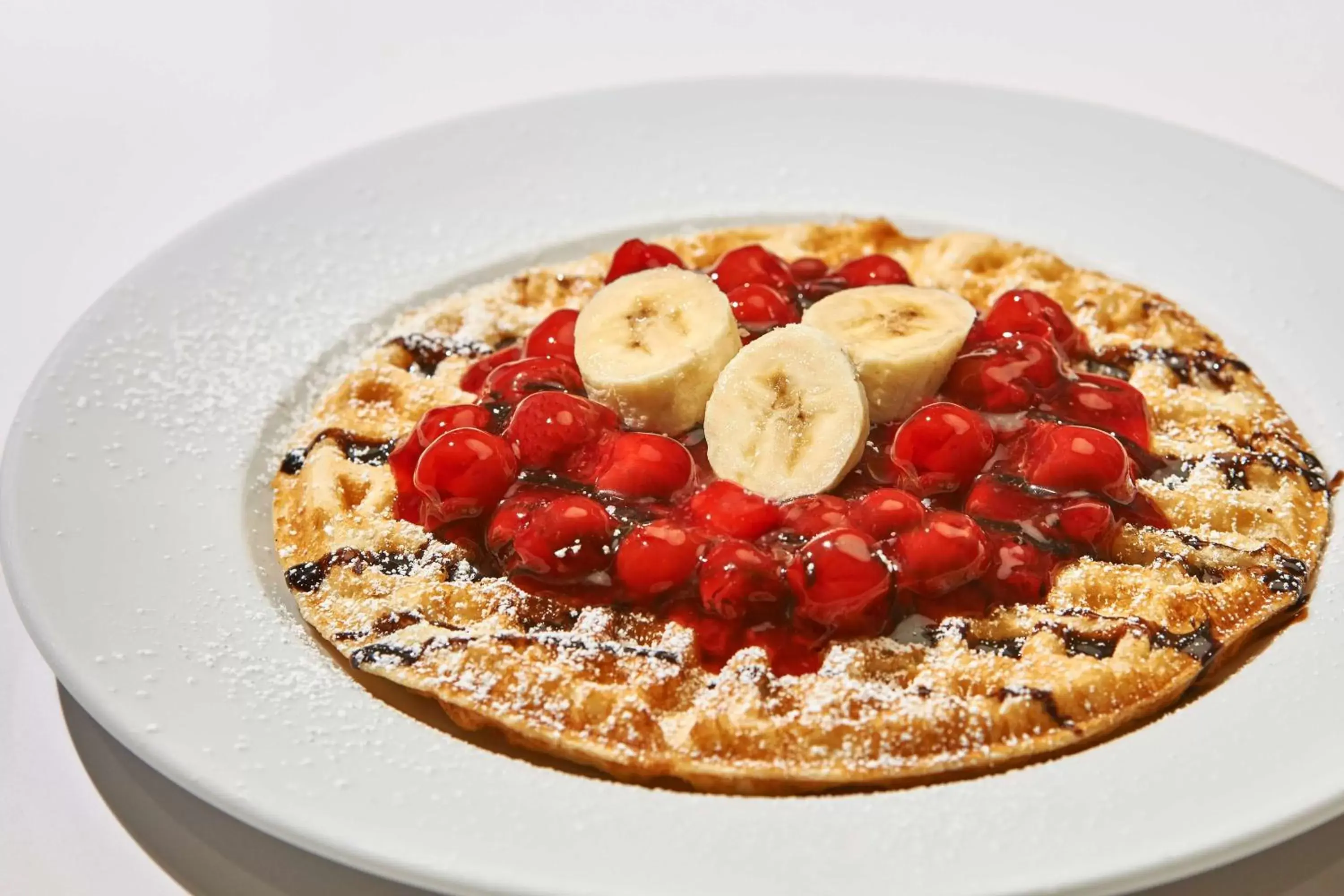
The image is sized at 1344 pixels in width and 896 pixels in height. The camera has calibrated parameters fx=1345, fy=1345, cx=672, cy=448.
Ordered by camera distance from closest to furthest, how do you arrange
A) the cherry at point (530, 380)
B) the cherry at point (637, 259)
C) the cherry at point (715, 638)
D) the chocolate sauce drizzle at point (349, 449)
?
the cherry at point (715, 638)
the cherry at point (530, 380)
the chocolate sauce drizzle at point (349, 449)
the cherry at point (637, 259)

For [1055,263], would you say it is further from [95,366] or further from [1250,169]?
[95,366]

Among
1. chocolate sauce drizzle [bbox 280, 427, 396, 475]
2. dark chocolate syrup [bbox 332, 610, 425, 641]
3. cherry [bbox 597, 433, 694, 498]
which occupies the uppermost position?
cherry [bbox 597, 433, 694, 498]

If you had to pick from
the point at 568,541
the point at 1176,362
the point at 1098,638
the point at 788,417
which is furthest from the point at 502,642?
the point at 1176,362

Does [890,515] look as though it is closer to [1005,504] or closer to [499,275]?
[1005,504]

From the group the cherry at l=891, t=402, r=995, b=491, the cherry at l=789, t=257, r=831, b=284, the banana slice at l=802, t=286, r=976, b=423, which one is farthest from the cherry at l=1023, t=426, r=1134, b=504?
the cherry at l=789, t=257, r=831, b=284

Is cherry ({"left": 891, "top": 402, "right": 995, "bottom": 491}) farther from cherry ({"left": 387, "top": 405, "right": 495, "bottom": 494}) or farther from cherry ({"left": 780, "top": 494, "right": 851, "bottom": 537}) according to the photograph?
cherry ({"left": 387, "top": 405, "right": 495, "bottom": 494})

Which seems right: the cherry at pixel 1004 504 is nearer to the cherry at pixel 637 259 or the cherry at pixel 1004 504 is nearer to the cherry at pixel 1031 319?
the cherry at pixel 1031 319

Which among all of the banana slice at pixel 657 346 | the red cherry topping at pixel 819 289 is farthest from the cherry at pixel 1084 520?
the red cherry topping at pixel 819 289
